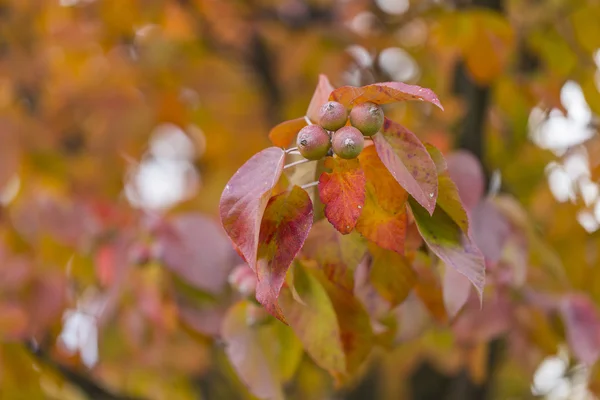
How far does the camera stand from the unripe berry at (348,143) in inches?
22.4

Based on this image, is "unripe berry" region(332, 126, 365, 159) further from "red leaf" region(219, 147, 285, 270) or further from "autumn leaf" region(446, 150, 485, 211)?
"autumn leaf" region(446, 150, 485, 211)

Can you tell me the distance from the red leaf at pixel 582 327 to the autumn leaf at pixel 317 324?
1.59 feet

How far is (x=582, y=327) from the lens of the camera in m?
1.08

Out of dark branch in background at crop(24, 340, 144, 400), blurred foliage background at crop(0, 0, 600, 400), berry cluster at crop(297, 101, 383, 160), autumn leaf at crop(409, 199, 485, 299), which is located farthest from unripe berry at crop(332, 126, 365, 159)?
dark branch in background at crop(24, 340, 144, 400)

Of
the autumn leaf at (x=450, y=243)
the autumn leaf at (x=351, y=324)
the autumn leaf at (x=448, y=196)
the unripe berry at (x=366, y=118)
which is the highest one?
the unripe berry at (x=366, y=118)

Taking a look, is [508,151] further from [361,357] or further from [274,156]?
[274,156]

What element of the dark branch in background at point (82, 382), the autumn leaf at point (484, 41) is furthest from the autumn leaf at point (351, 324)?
the autumn leaf at point (484, 41)

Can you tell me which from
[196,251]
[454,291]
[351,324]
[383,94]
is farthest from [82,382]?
[383,94]

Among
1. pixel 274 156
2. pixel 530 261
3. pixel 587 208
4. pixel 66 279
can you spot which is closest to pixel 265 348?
pixel 274 156

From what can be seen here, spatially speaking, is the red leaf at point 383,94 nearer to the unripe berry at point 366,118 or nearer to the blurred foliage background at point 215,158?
the unripe berry at point 366,118

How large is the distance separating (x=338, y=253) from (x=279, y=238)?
10 cm

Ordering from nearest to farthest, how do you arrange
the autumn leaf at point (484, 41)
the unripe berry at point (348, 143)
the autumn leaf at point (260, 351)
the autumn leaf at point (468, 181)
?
the unripe berry at point (348, 143) → the autumn leaf at point (260, 351) → the autumn leaf at point (468, 181) → the autumn leaf at point (484, 41)

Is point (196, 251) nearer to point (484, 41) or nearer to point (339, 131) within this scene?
point (339, 131)

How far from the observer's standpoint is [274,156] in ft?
1.97
